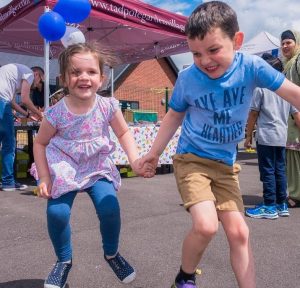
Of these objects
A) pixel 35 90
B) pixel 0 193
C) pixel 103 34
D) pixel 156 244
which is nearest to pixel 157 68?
pixel 103 34

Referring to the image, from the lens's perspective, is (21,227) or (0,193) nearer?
(21,227)

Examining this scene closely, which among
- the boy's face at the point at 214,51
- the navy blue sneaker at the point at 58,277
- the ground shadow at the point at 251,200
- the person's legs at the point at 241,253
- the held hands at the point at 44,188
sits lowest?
the ground shadow at the point at 251,200

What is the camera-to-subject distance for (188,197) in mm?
2189

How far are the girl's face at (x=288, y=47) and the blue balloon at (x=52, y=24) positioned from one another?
284 cm

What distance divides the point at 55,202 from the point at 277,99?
2764 mm

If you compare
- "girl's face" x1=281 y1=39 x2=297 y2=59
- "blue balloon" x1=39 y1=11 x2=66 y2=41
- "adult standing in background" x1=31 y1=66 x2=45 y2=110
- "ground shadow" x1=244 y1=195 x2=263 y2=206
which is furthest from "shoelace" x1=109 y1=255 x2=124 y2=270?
"adult standing in background" x1=31 y1=66 x2=45 y2=110

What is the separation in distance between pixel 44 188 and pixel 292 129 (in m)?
3.31

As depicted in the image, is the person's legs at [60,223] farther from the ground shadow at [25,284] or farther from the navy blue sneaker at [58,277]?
the ground shadow at [25,284]

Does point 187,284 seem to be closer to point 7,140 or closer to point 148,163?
point 148,163

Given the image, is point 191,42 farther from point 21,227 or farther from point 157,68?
point 157,68

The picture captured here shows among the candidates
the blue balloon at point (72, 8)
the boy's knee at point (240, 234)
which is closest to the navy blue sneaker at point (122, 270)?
the boy's knee at point (240, 234)

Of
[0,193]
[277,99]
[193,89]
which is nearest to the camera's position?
[193,89]

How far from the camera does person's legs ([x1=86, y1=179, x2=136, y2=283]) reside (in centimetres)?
236

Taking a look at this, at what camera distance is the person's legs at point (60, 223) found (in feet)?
7.53
